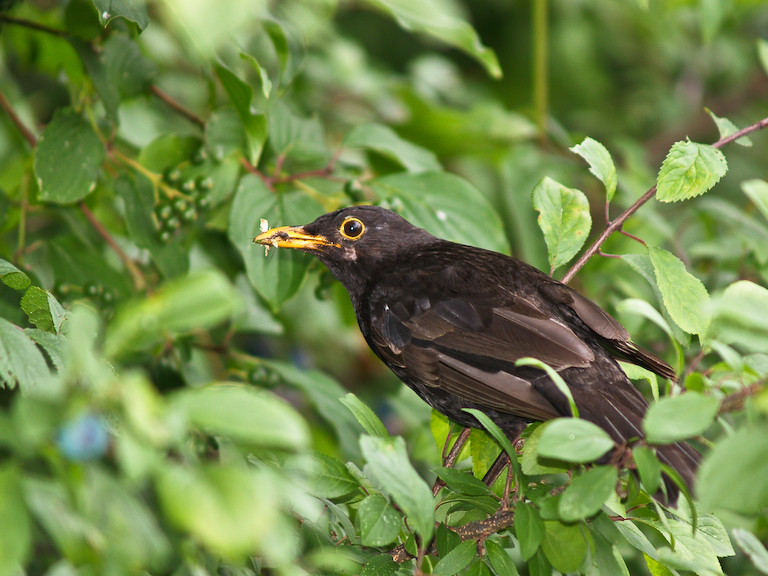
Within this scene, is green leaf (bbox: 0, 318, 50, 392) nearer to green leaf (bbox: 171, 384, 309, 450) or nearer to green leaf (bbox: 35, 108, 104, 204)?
green leaf (bbox: 171, 384, 309, 450)

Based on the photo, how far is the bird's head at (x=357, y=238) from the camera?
9.80ft

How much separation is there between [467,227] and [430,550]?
1528mm

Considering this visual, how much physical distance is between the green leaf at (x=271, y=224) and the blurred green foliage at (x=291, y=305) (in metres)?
0.01

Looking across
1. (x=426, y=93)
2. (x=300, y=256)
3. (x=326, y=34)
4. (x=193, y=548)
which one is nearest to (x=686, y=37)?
(x=426, y=93)

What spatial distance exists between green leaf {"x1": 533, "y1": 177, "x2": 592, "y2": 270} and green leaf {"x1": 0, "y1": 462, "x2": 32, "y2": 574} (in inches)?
66.5

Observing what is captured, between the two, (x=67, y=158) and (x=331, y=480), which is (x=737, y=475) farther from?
(x=67, y=158)

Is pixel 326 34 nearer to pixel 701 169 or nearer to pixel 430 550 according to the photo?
pixel 701 169

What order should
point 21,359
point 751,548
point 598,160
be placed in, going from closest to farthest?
point 21,359 < point 751,548 < point 598,160

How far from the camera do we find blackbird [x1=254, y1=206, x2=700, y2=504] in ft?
7.81

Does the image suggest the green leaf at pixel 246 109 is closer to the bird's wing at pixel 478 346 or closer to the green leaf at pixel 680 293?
the bird's wing at pixel 478 346

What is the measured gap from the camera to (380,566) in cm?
192

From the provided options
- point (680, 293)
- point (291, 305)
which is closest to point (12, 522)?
point (680, 293)

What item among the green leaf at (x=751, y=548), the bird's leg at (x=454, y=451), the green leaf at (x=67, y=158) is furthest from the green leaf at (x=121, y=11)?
the green leaf at (x=751, y=548)

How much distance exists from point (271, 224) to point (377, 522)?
1.56 metres
